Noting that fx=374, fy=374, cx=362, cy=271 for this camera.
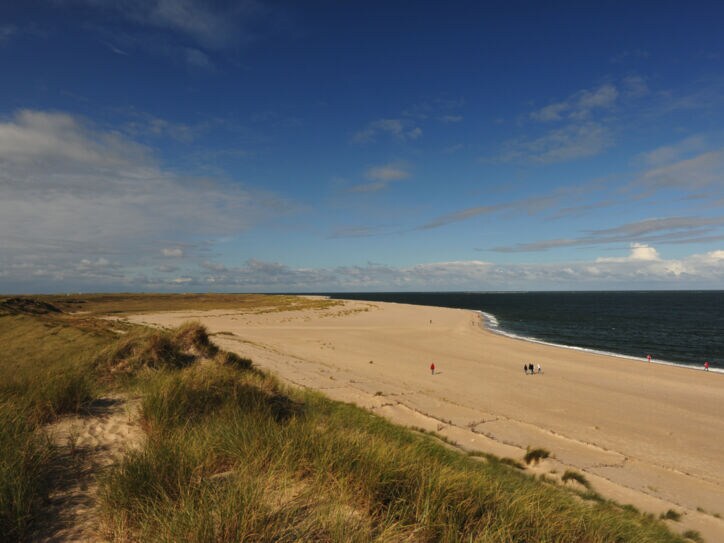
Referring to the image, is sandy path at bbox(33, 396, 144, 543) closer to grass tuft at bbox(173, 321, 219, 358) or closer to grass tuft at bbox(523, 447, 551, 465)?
grass tuft at bbox(173, 321, 219, 358)

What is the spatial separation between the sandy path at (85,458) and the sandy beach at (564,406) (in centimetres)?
913

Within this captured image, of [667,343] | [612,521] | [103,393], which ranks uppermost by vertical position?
[103,393]

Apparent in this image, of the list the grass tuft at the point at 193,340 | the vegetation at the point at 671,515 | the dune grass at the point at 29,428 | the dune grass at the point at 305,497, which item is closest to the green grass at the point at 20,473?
the dune grass at the point at 29,428

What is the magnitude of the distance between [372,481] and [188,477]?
86.6 inches

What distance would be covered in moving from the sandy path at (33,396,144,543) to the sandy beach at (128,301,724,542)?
9.13 meters

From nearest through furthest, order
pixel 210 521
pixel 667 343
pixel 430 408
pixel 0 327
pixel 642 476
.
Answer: pixel 210 521
pixel 642 476
pixel 430 408
pixel 0 327
pixel 667 343

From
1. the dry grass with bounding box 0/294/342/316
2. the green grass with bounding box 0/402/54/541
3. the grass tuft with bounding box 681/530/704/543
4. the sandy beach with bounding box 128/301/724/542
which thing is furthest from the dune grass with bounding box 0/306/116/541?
the dry grass with bounding box 0/294/342/316

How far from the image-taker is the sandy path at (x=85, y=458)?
3.80m

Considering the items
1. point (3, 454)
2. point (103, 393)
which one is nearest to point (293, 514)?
point (3, 454)

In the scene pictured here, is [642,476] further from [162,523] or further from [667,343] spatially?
[667,343]

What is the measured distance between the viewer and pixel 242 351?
85.9ft

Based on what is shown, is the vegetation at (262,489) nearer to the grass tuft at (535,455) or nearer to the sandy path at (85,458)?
the sandy path at (85,458)

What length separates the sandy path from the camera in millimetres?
3799

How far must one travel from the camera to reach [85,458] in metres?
5.27
